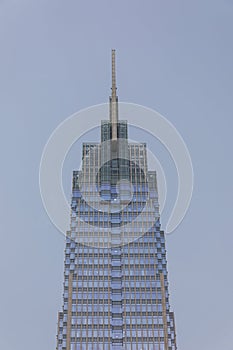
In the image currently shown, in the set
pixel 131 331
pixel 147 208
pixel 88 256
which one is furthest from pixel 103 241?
pixel 131 331

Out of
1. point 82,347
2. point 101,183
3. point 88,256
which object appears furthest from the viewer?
point 101,183

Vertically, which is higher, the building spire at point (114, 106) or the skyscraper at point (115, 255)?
the building spire at point (114, 106)

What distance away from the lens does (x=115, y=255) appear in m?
99.8

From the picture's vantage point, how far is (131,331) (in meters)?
90.2

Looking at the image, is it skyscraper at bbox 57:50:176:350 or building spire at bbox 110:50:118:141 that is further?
building spire at bbox 110:50:118:141

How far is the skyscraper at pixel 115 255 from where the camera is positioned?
90188 mm

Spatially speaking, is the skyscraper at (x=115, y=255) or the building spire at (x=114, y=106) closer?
the skyscraper at (x=115, y=255)

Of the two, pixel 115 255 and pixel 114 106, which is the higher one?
pixel 114 106

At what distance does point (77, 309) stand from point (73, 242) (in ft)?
43.6

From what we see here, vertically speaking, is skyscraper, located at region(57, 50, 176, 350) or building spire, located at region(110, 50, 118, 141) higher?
building spire, located at region(110, 50, 118, 141)

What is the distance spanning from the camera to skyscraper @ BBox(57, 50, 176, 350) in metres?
90.2

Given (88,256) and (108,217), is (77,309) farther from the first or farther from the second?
(108,217)

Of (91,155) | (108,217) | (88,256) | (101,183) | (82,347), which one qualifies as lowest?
(82,347)

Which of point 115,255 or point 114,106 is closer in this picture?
point 115,255
